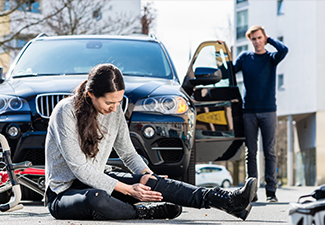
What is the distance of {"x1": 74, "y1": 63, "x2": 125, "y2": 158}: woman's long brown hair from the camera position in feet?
12.2

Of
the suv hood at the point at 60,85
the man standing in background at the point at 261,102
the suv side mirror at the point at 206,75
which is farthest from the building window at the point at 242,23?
the suv hood at the point at 60,85

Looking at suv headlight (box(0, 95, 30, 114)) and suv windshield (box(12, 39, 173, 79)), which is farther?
suv windshield (box(12, 39, 173, 79))

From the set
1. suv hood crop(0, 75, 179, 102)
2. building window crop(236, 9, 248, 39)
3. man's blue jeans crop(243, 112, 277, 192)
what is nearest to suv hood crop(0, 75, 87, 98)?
suv hood crop(0, 75, 179, 102)

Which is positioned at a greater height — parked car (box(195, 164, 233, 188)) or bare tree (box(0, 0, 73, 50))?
bare tree (box(0, 0, 73, 50))

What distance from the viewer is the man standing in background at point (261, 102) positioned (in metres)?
6.64

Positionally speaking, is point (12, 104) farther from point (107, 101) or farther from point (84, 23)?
point (84, 23)

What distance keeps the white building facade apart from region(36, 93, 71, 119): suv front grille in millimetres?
25869

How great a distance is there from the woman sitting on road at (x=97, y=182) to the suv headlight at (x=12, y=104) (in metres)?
1.33

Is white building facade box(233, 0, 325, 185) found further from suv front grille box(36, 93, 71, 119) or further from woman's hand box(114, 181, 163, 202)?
woman's hand box(114, 181, 163, 202)

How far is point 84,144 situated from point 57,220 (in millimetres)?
540

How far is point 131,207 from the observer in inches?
149

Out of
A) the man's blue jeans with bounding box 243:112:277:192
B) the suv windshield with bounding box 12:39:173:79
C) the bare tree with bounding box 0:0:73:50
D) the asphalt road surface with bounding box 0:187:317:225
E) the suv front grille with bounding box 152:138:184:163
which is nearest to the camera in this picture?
the asphalt road surface with bounding box 0:187:317:225

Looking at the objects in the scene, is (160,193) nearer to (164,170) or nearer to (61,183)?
(61,183)

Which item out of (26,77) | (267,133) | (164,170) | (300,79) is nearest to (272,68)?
(267,133)
